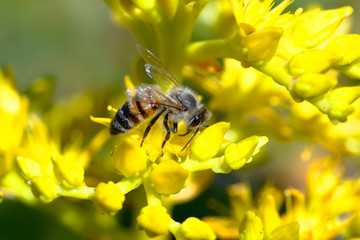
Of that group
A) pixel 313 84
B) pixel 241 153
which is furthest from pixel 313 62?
pixel 241 153

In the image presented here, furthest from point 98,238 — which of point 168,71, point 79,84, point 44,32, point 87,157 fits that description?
point 44,32

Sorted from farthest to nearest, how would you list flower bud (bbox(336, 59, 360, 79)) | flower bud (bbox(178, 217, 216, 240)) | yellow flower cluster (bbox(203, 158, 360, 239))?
yellow flower cluster (bbox(203, 158, 360, 239))
flower bud (bbox(336, 59, 360, 79))
flower bud (bbox(178, 217, 216, 240))

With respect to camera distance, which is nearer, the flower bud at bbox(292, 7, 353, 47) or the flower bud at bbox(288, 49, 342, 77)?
the flower bud at bbox(288, 49, 342, 77)

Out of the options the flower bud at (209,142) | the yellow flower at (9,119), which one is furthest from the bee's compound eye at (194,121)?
the yellow flower at (9,119)

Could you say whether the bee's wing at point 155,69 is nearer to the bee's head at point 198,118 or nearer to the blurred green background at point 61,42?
the bee's head at point 198,118

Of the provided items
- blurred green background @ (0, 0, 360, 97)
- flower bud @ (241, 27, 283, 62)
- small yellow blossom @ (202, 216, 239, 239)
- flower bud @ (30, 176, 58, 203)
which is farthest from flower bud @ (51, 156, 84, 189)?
blurred green background @ (0, 0, 360, 97)

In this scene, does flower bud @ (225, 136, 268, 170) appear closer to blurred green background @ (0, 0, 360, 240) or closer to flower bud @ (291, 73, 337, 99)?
flower bud @ (291, 73, 337, 99)

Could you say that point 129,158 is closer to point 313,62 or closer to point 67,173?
point 67,173
